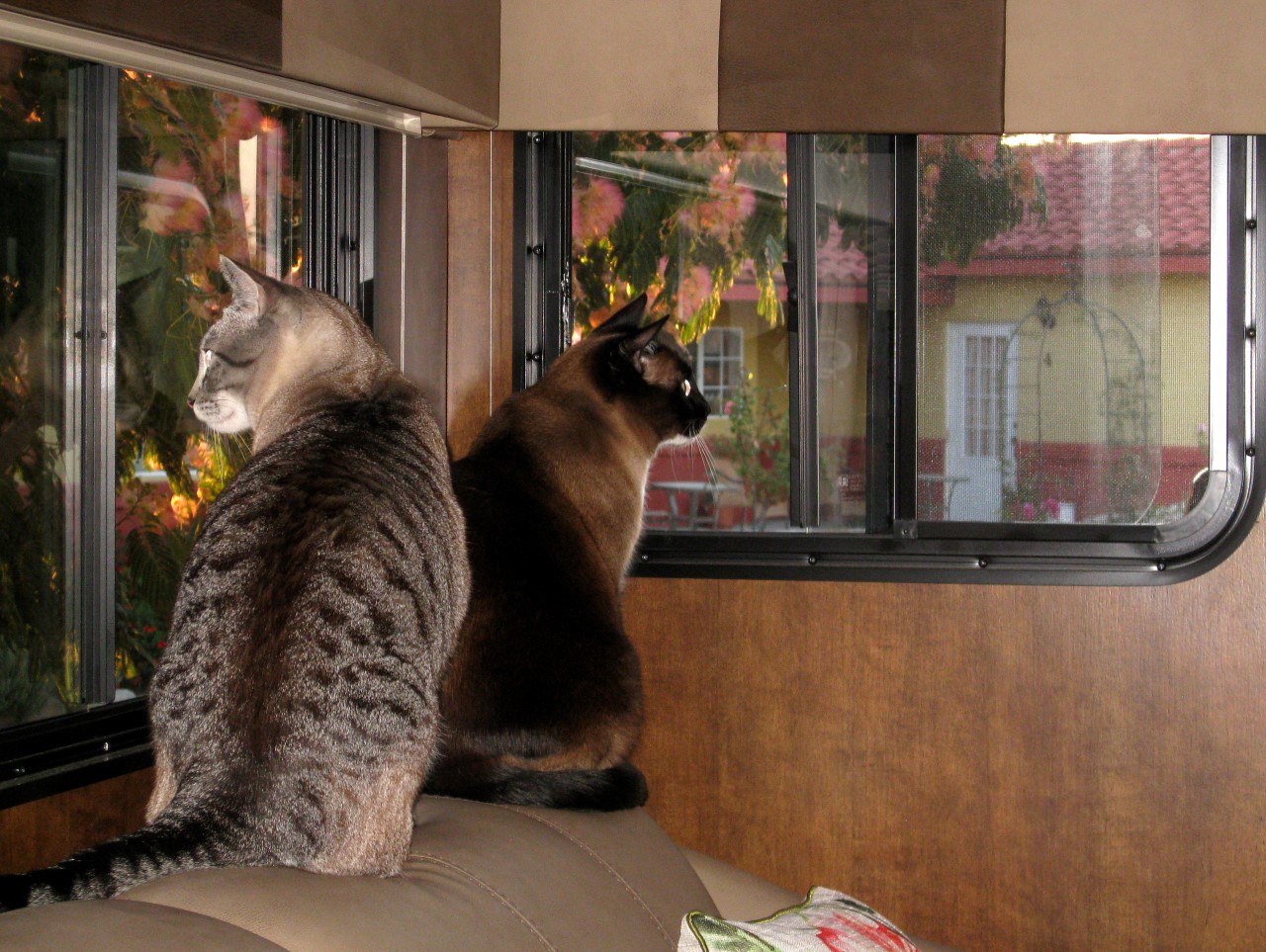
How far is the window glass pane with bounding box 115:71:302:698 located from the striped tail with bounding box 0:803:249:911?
0.91m

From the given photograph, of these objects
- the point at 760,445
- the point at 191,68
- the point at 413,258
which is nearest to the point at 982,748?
the point at 760,445

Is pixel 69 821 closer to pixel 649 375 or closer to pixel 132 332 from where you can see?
pixel 132 332

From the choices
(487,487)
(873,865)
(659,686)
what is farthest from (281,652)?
(873,865)

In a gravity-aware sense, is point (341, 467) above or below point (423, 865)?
above

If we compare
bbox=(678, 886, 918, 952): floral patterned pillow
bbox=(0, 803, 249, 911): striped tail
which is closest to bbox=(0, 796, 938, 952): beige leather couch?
bbox=(0, 803, 249, 911): striped tail

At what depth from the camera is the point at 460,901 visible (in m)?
1.11

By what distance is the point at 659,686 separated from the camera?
2580mm

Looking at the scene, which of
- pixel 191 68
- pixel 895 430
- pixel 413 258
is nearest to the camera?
pixel 191 68

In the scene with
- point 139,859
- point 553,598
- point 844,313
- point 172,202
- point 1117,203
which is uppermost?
point 1117,203

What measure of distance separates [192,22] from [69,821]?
1136 millimetres

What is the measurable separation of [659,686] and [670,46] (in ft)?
4.48

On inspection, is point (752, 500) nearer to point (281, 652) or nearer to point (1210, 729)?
point (1210, 729)

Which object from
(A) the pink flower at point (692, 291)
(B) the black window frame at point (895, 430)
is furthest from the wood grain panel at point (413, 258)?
(A) the pink flower at point (692, 291)

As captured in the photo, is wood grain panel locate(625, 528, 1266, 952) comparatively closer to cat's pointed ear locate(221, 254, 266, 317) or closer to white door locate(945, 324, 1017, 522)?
white door locate(945, 324, 1017, 522)
